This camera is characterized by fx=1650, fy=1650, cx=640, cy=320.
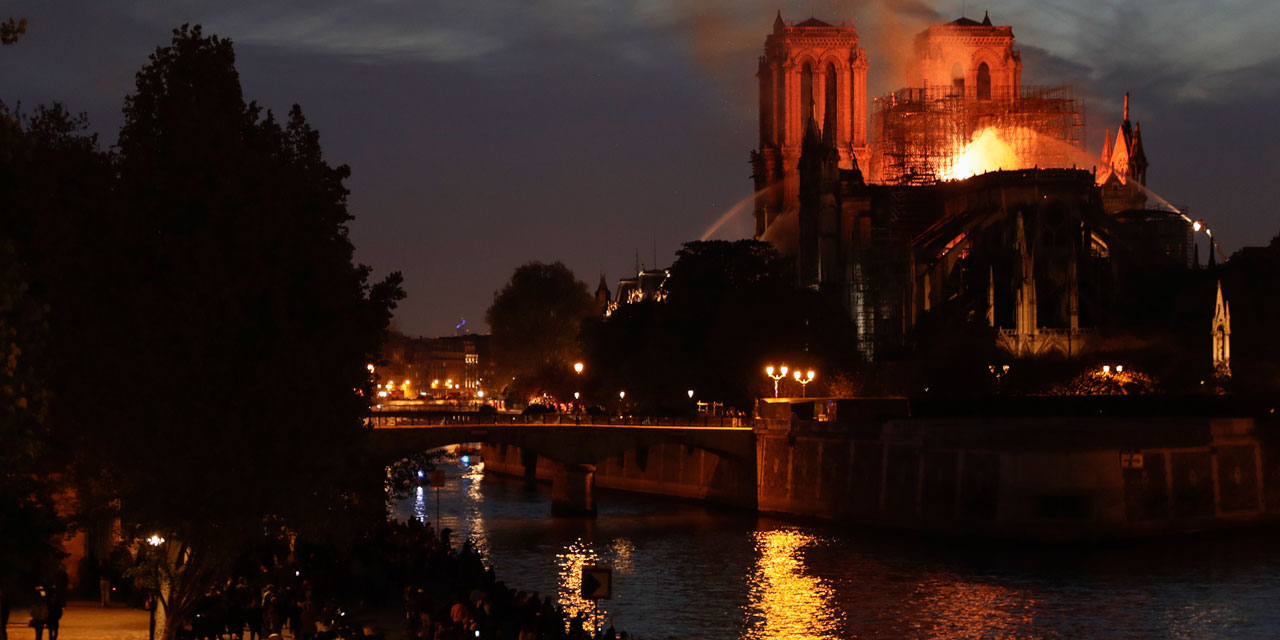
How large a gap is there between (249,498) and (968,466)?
36429mm

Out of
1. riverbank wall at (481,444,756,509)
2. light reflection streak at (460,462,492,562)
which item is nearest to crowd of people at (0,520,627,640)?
light reflection streak at (460,462,492,562)

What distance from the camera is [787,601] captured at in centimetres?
4378

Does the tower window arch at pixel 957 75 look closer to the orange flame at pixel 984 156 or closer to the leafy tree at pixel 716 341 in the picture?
the orange flame at pixel 984 156

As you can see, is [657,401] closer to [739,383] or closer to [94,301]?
[739,383]

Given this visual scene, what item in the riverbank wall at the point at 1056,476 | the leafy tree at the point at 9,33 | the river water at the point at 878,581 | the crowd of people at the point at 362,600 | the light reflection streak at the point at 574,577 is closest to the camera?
the leafy tree at the point at 9,33

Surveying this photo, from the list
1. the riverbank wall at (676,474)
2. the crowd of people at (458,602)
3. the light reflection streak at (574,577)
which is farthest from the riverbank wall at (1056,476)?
the crowd of people at (458,602)

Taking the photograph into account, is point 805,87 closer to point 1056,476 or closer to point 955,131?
point 955,131

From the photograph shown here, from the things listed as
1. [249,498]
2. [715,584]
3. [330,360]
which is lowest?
[715,584]

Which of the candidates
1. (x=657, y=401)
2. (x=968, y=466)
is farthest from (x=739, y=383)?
(x=968, y=466)

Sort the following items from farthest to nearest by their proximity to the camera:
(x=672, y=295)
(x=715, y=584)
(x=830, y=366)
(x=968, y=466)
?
(x=672, y=295), (x=830, y=366), (x=968, y=466), (x=715, y=584)

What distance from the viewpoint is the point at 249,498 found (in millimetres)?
23281

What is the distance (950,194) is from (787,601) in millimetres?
75541

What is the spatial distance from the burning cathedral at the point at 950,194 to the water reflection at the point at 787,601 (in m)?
39.9

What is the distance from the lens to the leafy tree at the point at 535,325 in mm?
124000
